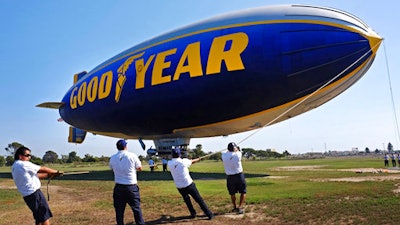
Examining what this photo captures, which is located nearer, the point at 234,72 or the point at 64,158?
the point at 234,72

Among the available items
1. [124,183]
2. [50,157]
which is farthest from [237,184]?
[50,157]

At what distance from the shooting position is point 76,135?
37656 millimetres

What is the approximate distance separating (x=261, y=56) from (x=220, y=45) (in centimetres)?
258

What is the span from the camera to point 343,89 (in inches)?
723

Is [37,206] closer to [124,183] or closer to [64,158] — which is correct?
[124,183]

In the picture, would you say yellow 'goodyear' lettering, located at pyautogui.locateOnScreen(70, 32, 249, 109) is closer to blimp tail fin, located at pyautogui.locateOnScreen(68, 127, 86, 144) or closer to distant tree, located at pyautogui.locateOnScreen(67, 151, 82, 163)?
blimp tail fin, located at pyautogui.locateOnScreen(68, 127, 86, 144)

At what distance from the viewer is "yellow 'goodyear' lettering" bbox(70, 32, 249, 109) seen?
18.4 meters

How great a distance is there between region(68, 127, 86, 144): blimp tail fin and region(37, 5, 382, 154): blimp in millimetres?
11878

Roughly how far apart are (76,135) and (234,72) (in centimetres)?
2534

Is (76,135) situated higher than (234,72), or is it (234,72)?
(234,72)

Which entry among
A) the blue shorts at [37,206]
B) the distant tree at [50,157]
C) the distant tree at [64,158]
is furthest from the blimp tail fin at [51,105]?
the distant tree at [50,157]

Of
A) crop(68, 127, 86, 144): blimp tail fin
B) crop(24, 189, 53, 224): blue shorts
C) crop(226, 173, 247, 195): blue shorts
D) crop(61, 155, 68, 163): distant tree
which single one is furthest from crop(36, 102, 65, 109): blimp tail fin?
crop(61, 155, 68, 163): distant tree

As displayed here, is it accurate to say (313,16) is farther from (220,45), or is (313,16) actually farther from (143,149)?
(143,149)

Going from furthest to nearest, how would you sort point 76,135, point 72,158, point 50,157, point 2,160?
point 50,157, point 72,158, point 2,160, point 76,135
